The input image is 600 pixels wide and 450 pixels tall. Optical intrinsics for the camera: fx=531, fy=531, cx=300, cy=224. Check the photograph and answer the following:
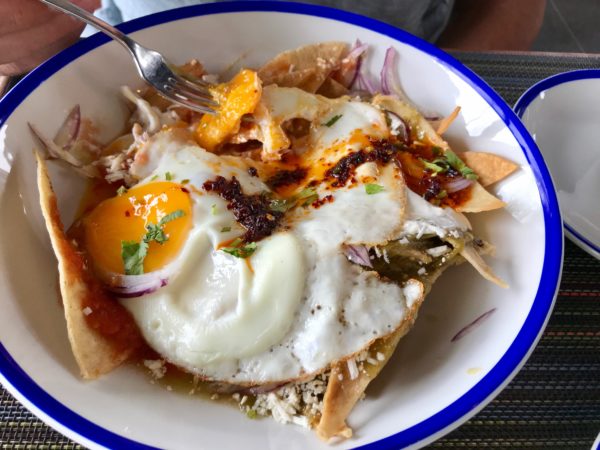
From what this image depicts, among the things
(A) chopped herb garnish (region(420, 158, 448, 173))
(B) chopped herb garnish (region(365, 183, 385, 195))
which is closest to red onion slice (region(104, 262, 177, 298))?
(B) chopped herb garnish (region(365, 183, 385, 195))

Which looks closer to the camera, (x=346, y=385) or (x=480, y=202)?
(x=346, y=385)

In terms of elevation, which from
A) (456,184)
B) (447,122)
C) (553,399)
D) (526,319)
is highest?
(447,122)

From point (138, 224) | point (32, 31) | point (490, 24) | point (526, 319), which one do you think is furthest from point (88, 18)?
point (490, 24)

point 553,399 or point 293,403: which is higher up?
point 293,403

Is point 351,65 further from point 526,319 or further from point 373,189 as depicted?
point 526,319

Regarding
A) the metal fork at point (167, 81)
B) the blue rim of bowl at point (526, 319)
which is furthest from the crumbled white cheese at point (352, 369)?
the metal fork at point (167, 81)

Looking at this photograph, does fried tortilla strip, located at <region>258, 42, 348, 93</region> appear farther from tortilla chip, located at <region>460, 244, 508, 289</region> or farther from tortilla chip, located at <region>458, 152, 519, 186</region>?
tortilla chip, located at <region>460, 244, 508, 289</region>
